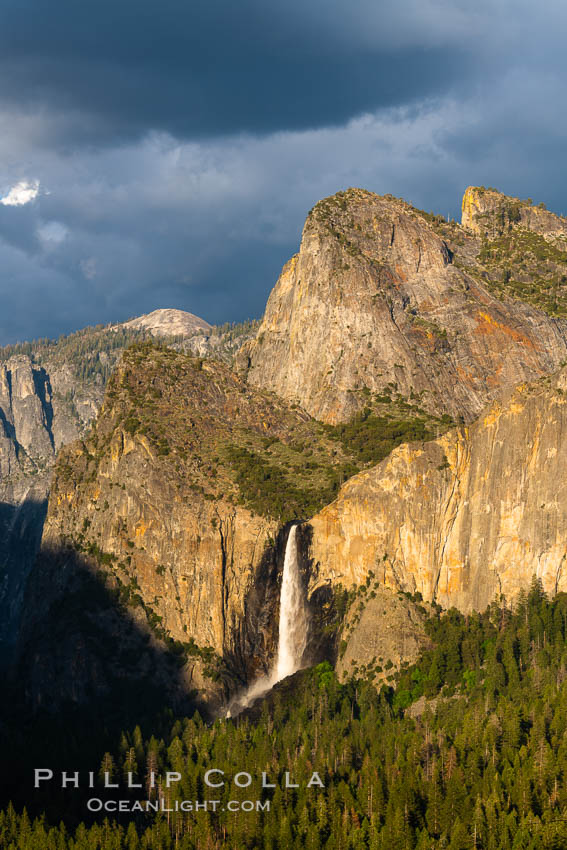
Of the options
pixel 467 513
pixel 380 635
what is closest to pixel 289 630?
pixel 380 635

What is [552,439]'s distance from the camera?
171500mm

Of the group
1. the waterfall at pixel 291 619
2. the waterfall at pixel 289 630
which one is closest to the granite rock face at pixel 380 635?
the waterfall at pixel 291 619

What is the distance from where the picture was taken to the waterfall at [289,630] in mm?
193750

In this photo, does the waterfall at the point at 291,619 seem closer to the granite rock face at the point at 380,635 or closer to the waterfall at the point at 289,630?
the waterfall at the point at 289,630

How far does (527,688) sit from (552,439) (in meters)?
37.3

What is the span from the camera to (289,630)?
197625mm

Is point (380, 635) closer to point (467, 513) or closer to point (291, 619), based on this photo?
point (291, 619)

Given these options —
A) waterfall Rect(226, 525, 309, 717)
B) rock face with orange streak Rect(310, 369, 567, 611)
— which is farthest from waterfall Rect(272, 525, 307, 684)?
rock face with orange streak Rect(310, 369, 567, 611)

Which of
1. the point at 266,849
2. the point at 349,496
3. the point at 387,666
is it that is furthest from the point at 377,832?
the point at 349,496

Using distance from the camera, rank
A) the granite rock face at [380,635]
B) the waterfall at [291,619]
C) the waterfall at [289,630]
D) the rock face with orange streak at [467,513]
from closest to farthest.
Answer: the rock face with orange streak at [467,513] → the granite rock face at [380,635] → the waterfall at [289,630] → the waterfall at [291,619]

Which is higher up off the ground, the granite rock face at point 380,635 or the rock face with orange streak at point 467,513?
the rock face with orange streak at point 467,513

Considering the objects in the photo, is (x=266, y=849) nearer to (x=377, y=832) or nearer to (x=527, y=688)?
(x=377, y=832)

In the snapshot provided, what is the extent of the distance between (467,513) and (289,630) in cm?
3884

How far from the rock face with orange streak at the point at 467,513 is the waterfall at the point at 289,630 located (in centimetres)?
413
